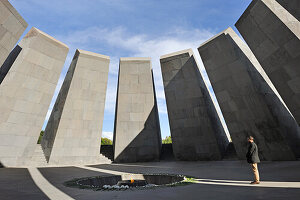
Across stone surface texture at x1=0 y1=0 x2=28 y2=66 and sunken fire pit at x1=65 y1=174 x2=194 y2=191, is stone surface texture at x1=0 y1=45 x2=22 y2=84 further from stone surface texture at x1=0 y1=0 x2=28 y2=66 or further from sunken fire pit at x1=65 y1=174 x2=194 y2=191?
sunken fire pit at x1=65 y1=174 x2=194 y2=191

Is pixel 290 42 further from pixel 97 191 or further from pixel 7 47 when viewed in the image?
pixel 7 47

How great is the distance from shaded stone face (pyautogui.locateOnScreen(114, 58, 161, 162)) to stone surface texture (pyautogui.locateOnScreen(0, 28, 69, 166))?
19.6ft

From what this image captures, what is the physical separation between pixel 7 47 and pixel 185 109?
42.7 ft

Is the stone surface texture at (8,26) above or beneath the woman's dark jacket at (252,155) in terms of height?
above

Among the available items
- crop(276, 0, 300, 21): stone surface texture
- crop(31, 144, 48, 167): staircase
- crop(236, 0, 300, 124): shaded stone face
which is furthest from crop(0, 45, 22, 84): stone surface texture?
crop(276, 0, 300, 21): stone surface texture

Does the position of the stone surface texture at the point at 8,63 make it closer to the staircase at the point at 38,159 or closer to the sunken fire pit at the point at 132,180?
the staircase at the point at 38,159

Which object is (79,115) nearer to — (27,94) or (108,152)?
(27,94)

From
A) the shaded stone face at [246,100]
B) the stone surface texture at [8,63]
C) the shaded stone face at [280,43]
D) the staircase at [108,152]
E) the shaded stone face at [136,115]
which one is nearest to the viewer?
the shaded stone face at [280,43]

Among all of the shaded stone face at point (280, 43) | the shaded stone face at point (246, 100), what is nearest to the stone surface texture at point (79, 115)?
the shaded stone face at point (246, 100)

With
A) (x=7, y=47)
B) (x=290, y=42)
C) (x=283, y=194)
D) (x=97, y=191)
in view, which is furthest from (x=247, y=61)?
(x=7, y=47)

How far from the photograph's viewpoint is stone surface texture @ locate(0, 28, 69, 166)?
12.4 metres

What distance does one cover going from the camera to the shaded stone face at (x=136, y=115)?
56.3ft

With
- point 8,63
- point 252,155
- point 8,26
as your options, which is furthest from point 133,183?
point 8,63

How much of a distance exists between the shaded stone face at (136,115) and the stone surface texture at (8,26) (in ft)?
36.2
